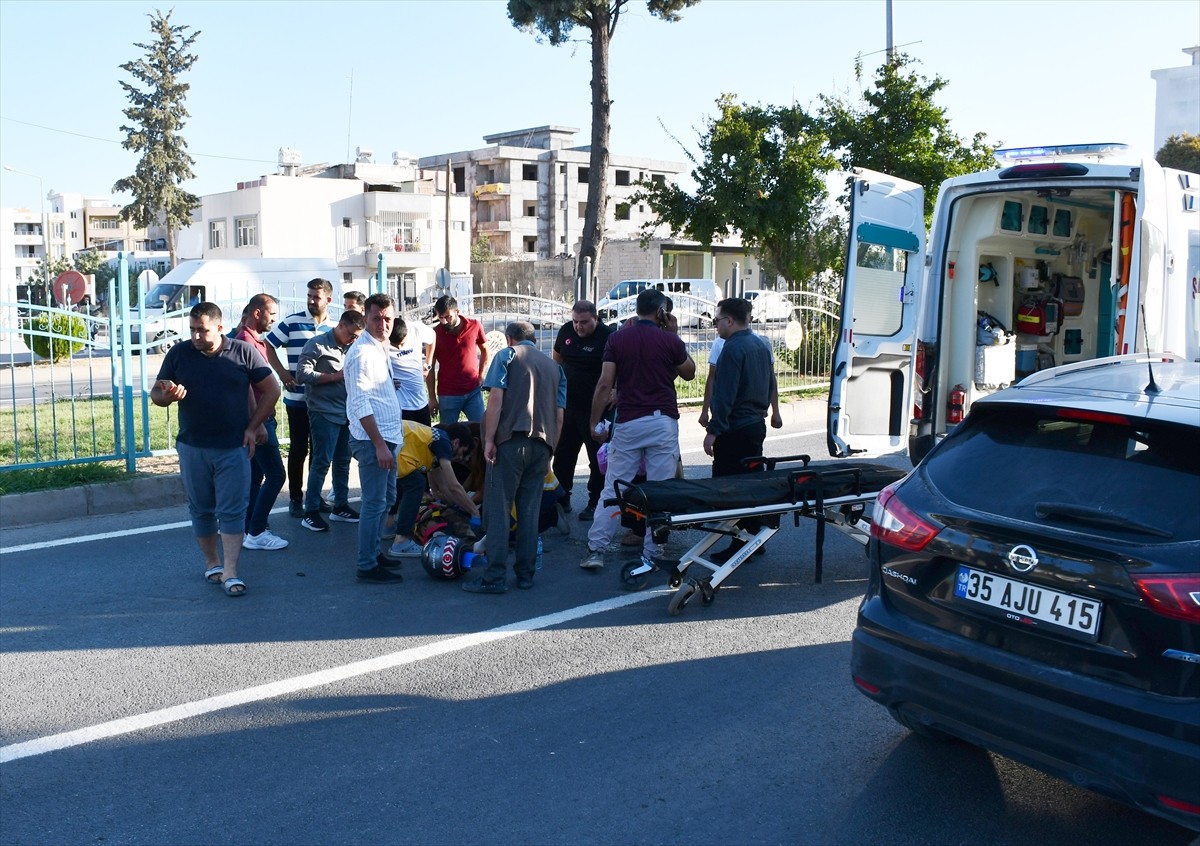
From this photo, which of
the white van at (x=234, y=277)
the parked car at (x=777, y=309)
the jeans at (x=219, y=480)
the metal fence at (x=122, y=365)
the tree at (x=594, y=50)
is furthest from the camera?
the white van at (x=234, y=277)

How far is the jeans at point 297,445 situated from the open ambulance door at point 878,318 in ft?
13.6

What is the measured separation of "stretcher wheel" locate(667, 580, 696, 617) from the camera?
619cm

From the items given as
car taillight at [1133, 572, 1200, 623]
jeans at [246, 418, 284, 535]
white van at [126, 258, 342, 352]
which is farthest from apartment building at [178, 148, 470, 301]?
car taillight at [1133, 572, 1200, 623]

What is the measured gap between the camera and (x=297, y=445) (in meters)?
8.62

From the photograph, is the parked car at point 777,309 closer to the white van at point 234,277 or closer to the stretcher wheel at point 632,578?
the stretcher wheel at point 632,578

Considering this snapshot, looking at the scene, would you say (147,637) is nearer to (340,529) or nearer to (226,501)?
(226,501)

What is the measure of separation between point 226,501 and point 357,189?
200 feet

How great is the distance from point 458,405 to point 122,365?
117 inches

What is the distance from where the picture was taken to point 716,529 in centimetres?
639

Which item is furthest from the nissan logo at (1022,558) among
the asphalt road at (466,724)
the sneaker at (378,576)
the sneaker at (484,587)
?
the sneaker at (378,576)

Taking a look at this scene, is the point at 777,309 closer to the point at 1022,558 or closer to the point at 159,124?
the point at 1022,558

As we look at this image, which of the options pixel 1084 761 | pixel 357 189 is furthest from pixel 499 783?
pixel 357 189

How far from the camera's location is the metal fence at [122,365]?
947 cm

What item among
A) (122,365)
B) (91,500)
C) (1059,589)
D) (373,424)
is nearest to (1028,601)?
(1059,589)
